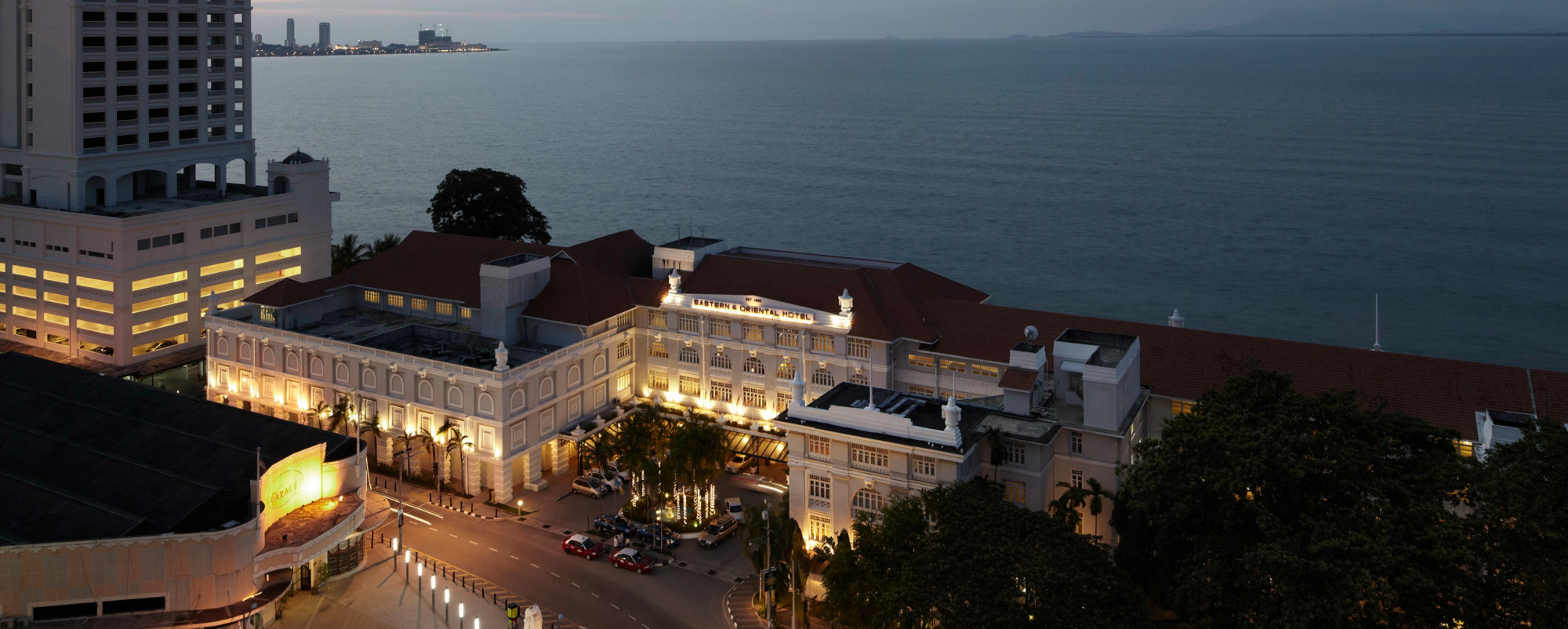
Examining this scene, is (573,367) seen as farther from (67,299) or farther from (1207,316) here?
(1207,316)

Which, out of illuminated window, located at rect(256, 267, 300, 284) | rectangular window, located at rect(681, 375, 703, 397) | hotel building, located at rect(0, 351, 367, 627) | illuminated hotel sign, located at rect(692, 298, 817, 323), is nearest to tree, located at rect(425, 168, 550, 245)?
illuminated window, located at rect(256, 267, 300, 284)

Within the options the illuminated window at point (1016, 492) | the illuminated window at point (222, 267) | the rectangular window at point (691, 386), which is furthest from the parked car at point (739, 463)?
the illuminated window at point (222, 267)

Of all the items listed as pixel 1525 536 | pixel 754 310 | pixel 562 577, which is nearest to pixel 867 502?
pixel 562 577

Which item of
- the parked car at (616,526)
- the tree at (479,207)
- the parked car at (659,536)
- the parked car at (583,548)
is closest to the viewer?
the parked car at (583,548)

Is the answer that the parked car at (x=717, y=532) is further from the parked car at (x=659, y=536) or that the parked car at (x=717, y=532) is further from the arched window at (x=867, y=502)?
the arched window at (x=867, y=502)

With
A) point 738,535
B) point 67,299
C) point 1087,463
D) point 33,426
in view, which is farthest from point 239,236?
point 1087,463

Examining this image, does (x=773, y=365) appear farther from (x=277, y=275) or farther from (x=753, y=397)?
(x=277, y=275)
